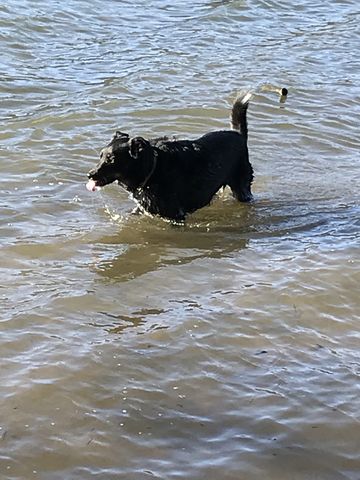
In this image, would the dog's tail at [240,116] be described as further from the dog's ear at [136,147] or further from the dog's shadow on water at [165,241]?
the dog's ear at [136,147]

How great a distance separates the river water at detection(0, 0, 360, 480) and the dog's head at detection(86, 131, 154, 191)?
1.37 feet

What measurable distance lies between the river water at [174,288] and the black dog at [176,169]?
21 cm

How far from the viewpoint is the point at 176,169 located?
732 cm

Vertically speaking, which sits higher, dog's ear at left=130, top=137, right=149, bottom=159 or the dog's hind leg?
dog's ear at left=130, top=137, right=149, bottom=159

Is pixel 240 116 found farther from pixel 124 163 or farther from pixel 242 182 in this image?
pixel 124 163

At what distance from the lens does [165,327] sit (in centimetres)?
525

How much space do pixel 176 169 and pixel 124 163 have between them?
57 cm

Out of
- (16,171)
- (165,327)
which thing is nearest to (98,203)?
(16,171)

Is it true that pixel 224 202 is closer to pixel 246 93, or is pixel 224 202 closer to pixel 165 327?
pixel 246 93

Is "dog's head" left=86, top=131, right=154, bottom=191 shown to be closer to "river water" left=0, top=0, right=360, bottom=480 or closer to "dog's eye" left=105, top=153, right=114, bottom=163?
"dog's eye" left=105, top=153, right=114, bottom=163

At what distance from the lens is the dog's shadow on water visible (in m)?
6.35

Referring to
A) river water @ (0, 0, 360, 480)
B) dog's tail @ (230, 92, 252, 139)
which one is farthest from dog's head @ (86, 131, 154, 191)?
dog's tail @ (230, 92, 252, 139)

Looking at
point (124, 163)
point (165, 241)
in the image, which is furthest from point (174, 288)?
point (124, 163)

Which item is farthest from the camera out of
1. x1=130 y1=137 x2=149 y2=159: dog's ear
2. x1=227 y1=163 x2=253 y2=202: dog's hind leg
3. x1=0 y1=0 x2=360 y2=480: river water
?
x1=227 y1=163 x2=253 y2=202: dog's hind leg
